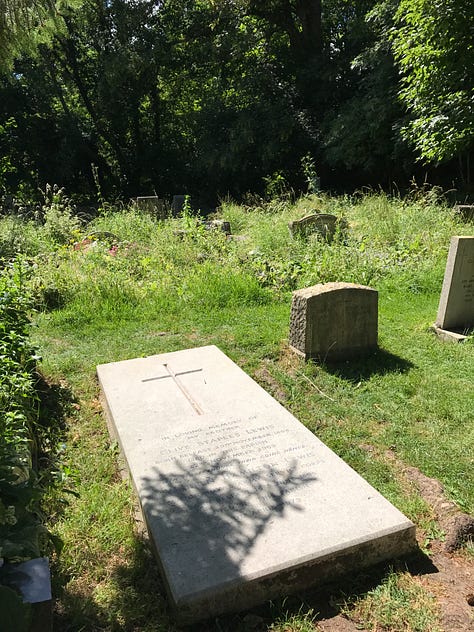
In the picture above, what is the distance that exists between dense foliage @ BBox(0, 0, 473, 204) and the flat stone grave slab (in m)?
14.0

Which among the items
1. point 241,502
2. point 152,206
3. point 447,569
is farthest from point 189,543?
point 152,206

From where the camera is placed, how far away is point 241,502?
2.59 m

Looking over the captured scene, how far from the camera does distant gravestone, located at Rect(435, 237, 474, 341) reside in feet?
17.3

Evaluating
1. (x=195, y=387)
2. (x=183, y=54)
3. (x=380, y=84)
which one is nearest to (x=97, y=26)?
(x=183, y=54)

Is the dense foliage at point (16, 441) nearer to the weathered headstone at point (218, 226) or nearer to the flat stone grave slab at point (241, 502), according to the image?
the flat stone grave slab at point (241, 502)

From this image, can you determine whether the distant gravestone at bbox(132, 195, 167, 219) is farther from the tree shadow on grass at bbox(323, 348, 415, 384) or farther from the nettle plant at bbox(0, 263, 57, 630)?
the tree shadow on grass at bbox(323, 348, 415, 384)

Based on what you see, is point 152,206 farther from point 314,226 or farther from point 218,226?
point 314,226

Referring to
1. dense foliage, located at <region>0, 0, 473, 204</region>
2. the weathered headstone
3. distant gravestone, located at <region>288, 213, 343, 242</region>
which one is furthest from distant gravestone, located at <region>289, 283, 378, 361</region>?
dense foliage, located at <region>0, 0, 473, 204</region>

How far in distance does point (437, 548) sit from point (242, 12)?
794 inches

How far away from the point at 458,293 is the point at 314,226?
440 cm

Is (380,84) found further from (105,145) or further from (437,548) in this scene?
(437,548)

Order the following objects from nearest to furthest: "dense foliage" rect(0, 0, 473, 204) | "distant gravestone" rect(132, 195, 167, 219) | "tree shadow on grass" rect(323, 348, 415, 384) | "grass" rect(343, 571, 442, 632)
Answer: "grass" rect(343, 571, 442, 632), "tree shadow on grass" rect(323, 348, 415, 384), "distant gravestone" rect(132, 195, 167, 219), "dense foliage" rect(0, 0, 473, 204)

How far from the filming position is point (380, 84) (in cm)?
1520

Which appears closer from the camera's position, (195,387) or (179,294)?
(195,387)
